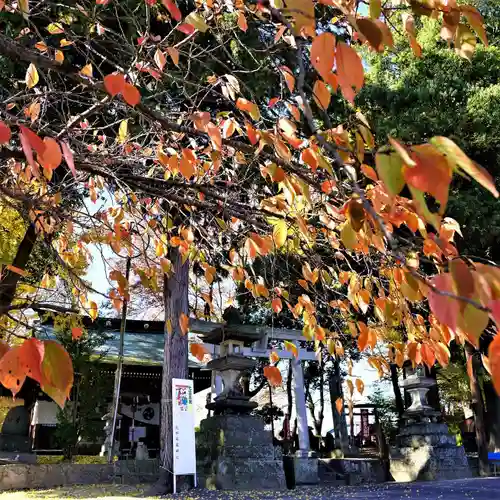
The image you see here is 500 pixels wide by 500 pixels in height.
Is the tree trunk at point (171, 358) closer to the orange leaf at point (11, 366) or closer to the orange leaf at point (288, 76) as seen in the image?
the orange leaf at point (288, 76)

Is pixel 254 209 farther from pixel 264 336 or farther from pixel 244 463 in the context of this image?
pixel 264 336

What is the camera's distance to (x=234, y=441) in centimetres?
838

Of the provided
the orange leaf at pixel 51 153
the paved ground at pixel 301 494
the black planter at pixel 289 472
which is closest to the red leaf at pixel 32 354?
the orange leaf at pixel 51 153

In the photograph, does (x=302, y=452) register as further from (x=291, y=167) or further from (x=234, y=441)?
(x=291, y=167)

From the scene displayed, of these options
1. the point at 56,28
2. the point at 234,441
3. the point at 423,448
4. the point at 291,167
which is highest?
the point at 56,28

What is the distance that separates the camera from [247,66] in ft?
22.9

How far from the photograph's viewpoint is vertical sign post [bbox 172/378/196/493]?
7262 millimetres

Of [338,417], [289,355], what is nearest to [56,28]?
[289,355]

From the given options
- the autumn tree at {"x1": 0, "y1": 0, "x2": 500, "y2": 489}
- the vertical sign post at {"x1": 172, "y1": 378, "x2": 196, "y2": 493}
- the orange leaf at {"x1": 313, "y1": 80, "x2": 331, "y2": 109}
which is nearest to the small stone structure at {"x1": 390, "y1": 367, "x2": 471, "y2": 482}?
the vertical sign post at {"x1": 172, "y1": 378, "x2": 196, "y2": 493}

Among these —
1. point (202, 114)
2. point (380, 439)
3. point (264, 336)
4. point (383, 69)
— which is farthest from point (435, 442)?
point (202, 114)

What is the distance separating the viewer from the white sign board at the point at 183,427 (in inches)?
286

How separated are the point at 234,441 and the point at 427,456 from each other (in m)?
4.67

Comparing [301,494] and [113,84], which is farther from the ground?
[113,84]

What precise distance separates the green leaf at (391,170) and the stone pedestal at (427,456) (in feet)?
36.1
